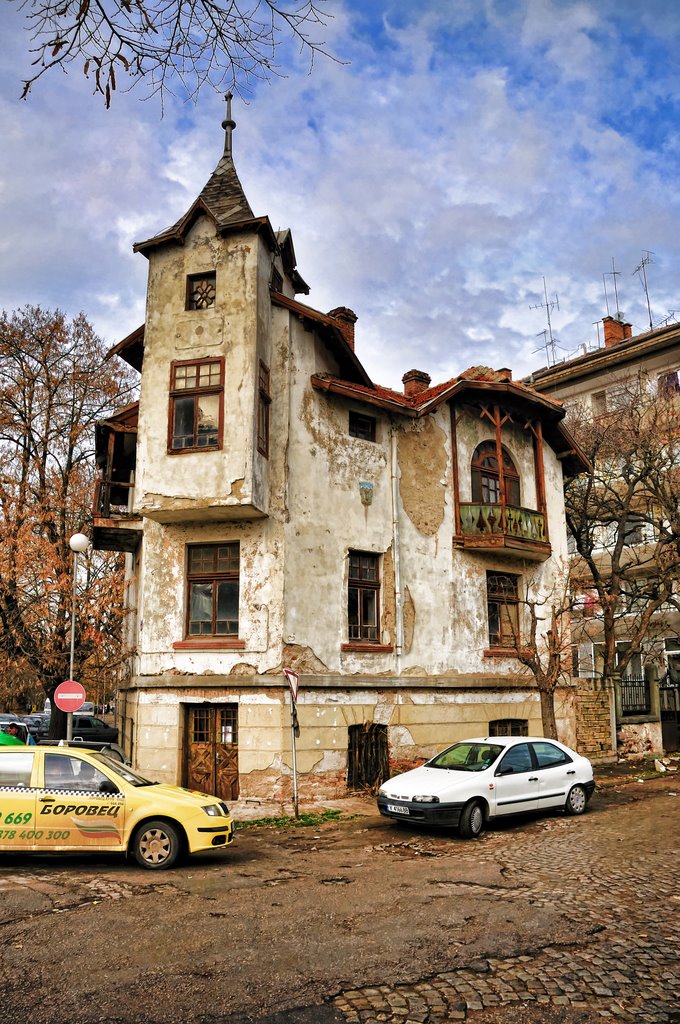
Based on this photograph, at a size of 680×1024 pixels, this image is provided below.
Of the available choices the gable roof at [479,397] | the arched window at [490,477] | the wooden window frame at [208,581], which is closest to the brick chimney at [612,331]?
the gable roof at [479,397]

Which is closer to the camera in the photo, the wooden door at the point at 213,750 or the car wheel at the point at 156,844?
the car wheel at the point at 156,844

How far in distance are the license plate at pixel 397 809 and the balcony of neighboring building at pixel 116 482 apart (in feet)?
28.4

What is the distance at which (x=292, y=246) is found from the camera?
20609 millimetres

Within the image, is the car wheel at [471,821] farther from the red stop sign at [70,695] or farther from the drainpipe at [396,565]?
the red stop sign at [70,695]

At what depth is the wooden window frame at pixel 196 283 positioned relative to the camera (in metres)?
18.0

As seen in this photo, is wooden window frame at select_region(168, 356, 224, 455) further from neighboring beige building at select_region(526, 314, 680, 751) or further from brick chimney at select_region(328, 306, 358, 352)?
neighboring beige building at select_region(526, 314, 680, 751)

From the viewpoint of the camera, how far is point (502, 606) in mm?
21562

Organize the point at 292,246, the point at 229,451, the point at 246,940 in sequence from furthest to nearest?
the point at 292,246 → the point at 229,451 → the point at 246,940

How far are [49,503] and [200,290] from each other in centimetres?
949

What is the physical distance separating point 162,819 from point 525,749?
6.94m

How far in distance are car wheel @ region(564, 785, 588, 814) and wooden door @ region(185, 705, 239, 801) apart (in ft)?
21.2

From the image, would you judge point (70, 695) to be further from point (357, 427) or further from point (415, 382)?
point (415, 382)

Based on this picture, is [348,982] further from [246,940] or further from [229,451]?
[229,451]

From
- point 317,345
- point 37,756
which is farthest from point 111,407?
point 37,756
